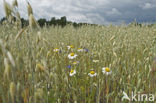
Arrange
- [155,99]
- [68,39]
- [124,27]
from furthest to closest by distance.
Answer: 1. [124,27]
2. [68,39]
3. [155,99]

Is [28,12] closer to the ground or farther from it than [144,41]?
farther from it

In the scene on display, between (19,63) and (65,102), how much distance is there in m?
0.95

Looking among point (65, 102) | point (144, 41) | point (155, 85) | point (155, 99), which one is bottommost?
point (65, 102)

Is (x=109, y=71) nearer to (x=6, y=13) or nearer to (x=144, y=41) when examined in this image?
(x=6, y=13)

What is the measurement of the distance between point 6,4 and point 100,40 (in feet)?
8.16

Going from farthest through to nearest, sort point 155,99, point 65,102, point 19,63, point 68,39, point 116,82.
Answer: point 68,39, point 116,82, point 65,102, point 155,99, point 19,63

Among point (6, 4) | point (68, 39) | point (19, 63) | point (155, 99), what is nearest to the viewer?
point (19, 63)

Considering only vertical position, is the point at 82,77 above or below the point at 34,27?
below

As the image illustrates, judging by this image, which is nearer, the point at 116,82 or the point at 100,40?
the point at 116,82

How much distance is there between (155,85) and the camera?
1.43 metres

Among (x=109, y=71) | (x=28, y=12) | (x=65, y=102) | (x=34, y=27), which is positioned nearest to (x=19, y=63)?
(x=34, y=27)

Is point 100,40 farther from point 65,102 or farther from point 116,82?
point 65,102

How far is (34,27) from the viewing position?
833 mm

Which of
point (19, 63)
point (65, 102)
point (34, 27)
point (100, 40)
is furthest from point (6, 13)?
point (100, 40)
